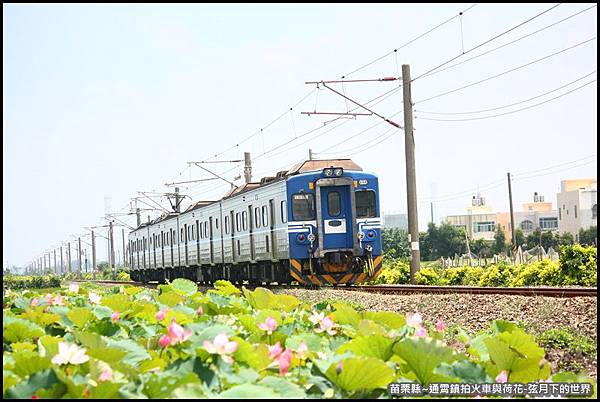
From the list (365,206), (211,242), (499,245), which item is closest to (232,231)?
(211,242)

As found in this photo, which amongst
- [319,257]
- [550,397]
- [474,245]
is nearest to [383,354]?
[550,397]

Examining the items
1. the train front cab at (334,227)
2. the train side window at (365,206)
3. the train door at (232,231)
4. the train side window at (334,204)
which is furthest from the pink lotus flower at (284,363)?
the train door at (232,231)

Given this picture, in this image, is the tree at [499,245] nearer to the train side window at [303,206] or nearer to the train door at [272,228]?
the train door at [272,228]

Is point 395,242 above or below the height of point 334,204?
below

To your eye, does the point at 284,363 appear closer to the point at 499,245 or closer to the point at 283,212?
the point at 283,212

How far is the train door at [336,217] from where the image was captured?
2106 cm

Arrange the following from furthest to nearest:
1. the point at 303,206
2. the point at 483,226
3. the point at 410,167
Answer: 1. the point at 483,226
2. the point at 410,167
3. the point at 303,206

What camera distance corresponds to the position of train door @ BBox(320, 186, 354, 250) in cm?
2106

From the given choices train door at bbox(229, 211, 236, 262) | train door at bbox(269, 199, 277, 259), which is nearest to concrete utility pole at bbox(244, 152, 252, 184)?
train door at bbox(229, 211, 236, 262)

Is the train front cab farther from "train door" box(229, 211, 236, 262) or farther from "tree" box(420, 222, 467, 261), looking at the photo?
"tree" box(420, 222, 467, 261)

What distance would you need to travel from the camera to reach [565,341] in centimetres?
919

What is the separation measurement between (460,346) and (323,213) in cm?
1238

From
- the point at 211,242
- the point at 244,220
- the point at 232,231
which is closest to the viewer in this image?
the point at 244,220

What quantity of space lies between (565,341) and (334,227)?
39.9 ft
